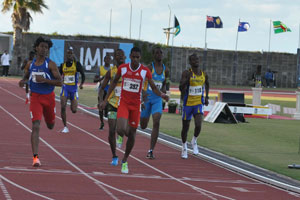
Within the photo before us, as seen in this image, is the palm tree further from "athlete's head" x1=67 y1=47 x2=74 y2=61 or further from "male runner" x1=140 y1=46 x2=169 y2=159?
"male runner" x1=140 y1=46 x2=169 y2=159

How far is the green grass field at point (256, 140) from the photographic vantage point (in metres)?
13.5

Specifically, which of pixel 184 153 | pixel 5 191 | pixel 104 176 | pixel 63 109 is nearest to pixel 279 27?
pixel 63 109

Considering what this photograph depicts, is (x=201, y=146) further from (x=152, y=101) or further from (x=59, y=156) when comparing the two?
(x=59, y=156)

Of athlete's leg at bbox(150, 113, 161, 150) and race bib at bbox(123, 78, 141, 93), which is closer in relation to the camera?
race bib at bbox(123, 78, 141, 93)

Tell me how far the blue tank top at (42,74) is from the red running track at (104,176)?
46.6 inches

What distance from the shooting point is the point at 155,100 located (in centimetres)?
1308

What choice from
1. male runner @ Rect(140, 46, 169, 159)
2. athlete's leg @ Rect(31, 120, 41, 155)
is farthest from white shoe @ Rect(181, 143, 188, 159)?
athlete's leg @ Rect(31, 120, 41, 155)

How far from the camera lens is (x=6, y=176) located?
9.75 metres

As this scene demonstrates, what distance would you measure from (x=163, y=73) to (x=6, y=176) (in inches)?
177

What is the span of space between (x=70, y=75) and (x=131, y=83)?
6.72 meters

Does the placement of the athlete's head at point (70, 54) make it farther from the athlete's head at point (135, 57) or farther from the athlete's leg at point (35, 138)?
the athlete's head at point (135, 57)

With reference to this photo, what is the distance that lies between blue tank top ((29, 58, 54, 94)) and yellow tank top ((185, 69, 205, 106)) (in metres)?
3.19

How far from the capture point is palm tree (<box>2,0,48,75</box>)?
176 ft

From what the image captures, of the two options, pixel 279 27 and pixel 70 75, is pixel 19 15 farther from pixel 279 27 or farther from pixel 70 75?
pixel 70 75
